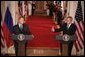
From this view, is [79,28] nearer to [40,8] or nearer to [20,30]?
[40,8]

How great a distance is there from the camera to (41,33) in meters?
3.04

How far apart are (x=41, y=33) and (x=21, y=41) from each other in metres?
0.32

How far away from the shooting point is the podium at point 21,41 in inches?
112

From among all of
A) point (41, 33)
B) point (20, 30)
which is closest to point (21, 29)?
point (20, 30)

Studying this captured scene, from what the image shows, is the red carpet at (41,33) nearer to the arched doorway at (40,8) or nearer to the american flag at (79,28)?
the arched doorway at (40,8)

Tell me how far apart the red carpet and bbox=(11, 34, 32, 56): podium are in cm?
11

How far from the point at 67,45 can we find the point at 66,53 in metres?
0.10

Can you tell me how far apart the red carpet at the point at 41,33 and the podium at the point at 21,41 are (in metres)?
0.11

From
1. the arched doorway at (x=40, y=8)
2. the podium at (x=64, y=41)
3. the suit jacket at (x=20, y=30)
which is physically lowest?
the podium at (x=64, y=41)

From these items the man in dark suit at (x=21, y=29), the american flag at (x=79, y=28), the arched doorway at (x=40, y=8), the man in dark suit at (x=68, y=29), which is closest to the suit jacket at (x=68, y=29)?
the man in dark suit at (x=68, y=29)

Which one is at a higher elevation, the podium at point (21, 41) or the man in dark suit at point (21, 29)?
the man in dark suit at point (21, 29)

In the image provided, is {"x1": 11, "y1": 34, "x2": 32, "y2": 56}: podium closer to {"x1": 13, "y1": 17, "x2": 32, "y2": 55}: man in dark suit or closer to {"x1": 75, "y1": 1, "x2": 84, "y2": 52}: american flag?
{"x1": 13, "y1": 17, "x2": 32, "y2": 55}: man in dark suit

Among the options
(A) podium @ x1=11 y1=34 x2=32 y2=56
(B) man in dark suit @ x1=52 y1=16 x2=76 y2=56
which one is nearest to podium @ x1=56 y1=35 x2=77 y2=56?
(B) man in dark suit @ x1=52 y1=16 x2=76 y2=56

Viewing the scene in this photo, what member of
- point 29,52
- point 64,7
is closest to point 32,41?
point 29,52
